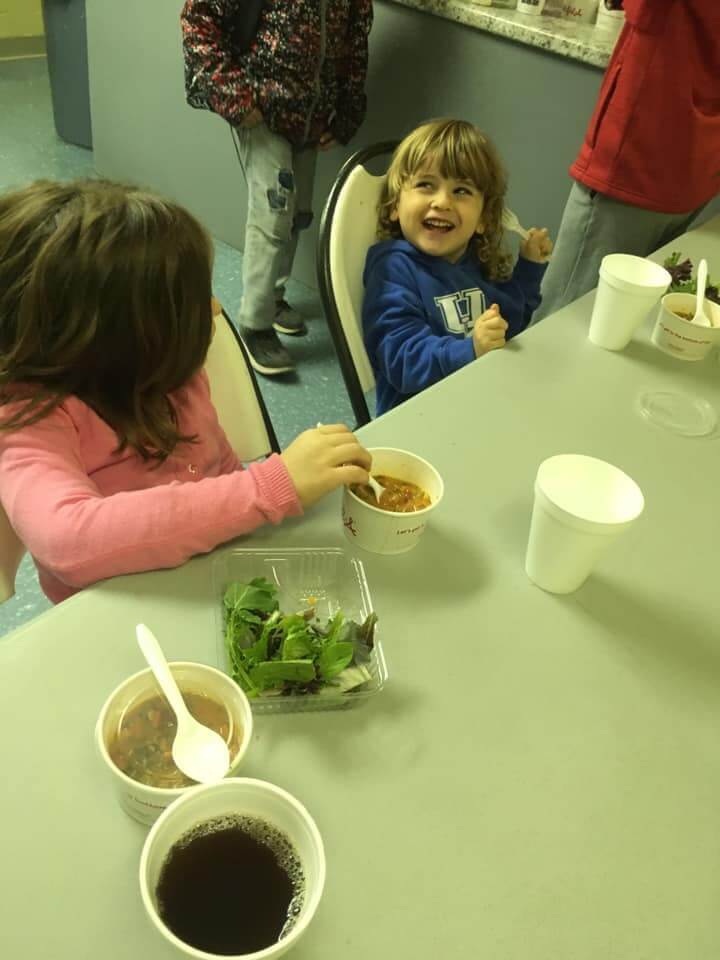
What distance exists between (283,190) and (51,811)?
196cm

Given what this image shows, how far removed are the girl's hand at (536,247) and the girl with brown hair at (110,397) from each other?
82 cm

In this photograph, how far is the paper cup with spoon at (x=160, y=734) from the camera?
0.53 meters

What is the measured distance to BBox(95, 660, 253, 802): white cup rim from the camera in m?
0.51

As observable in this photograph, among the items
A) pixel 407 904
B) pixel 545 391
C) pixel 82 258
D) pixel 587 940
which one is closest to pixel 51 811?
pixel 407 904

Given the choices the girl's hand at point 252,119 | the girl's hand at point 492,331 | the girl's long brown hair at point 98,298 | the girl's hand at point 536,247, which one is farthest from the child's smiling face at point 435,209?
the girl's hand at point 252,119

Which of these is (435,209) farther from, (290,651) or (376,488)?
(290,651)

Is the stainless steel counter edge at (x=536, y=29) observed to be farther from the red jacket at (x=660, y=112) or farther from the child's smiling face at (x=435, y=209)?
the child's smiling face at (x=435, y=209)

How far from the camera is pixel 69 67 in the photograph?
324 cm

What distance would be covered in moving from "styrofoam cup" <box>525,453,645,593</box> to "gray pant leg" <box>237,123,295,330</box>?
165cm

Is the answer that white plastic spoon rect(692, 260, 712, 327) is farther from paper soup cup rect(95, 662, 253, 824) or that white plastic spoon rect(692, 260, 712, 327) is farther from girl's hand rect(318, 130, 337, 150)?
girl's hand rect(318, 130, 337, 150)

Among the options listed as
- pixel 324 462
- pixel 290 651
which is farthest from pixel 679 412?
pixel 290 651

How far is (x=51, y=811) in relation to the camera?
A: 543mm

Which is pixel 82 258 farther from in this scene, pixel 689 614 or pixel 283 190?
pixel 283 190

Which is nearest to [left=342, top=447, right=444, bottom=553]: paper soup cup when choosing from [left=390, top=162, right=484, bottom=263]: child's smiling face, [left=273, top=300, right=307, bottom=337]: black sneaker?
[left=390, top=162, right=484, bottom=263]: child's smiling face
